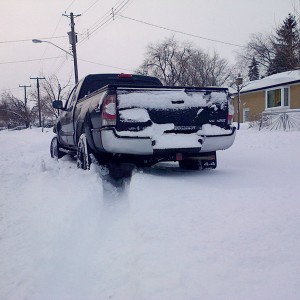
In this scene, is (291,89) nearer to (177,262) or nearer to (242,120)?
(242,120)

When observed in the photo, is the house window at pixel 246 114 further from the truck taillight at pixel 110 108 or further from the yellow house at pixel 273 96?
the truck taillight at pixel 110 108

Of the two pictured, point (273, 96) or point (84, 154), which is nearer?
point (84, 154)

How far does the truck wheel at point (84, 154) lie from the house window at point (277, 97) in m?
26.8

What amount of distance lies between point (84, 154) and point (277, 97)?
94.3ft

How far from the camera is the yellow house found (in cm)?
2794

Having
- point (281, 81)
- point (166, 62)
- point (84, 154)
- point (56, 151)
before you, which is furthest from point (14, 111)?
point (84, 154)

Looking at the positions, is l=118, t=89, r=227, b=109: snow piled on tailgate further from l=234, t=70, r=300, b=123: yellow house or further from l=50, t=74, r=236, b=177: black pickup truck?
l=234, t=70, r=300, b=123: yellow house

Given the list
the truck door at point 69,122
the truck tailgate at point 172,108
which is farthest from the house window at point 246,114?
the truck tailgate at point 172,108

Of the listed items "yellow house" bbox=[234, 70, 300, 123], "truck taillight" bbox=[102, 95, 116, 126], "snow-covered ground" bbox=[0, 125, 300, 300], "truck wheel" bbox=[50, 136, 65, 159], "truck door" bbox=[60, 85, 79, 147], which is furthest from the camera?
"yellow house" bbox=[234, 70, 300, 123]

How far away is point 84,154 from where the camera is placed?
564cm

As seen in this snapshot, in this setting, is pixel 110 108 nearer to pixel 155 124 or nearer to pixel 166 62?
pixel 155 124

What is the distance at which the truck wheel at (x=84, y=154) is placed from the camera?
548 centimetres

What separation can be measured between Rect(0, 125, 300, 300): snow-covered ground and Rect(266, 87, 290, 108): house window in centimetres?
2676

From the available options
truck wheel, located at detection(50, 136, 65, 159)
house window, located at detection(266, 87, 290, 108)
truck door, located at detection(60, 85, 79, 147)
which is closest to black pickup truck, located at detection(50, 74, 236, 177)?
truck door, located at detection(60, 85, 79, 147)
